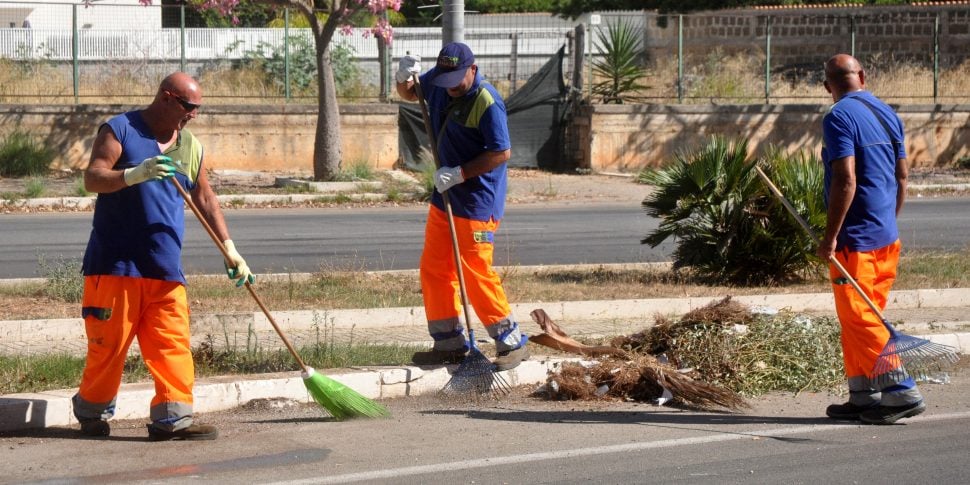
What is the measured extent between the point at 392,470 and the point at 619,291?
5202 millimetres

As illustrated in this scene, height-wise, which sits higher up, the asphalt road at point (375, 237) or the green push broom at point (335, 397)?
the asphalt road at point (375, 237)

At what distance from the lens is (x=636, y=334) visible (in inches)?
314

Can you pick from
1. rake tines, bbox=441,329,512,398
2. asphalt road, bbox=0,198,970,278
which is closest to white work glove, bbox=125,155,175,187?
rake tines, bbox=441,329,512,398

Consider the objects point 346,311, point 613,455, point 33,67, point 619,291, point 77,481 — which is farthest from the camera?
point 33,67

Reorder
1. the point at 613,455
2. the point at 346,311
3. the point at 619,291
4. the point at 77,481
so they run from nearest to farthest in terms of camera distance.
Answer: the point at 77,481, the point at 613,455, the point at 346,311, the point at 619,291

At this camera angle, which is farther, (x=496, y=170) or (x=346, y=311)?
(x=346, y=311)

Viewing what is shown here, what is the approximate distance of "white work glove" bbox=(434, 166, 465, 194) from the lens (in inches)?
273

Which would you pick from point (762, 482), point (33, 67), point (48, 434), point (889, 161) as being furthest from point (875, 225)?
point (33, 67)

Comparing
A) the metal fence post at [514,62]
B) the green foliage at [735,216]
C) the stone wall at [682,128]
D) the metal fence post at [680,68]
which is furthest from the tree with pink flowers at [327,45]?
the green foliage at [735,216]

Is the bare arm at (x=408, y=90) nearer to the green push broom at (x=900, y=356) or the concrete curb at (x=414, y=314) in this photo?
the concrete curb at (x=414, y=314)

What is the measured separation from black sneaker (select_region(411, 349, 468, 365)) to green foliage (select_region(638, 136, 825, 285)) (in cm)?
403

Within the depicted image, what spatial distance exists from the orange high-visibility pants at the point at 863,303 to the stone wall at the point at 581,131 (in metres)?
16.9

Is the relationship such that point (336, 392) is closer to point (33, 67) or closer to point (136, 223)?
point (136, 223)

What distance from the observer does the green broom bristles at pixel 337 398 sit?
6289 millimetres
